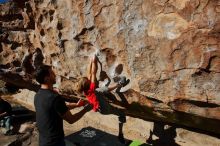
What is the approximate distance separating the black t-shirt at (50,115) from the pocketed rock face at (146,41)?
134 cm

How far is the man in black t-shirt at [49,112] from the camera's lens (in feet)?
10.1

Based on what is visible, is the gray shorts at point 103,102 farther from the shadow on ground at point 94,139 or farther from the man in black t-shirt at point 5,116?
the man in black t-shirt at point 5,116

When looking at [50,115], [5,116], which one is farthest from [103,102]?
[5,116]

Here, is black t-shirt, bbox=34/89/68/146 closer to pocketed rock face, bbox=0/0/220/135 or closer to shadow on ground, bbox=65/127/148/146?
pocketed rock face, bbox=0/0/220/135

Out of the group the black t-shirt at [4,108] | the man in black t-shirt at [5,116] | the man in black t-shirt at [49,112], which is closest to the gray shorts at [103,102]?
the man in black t-shirt at [49,112]

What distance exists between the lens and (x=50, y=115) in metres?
3.11

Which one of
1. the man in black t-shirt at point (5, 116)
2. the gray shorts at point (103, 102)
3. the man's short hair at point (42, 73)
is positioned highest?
the man's short hair at point (42, 73)

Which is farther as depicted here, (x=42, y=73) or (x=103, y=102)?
(x=103, y=102)

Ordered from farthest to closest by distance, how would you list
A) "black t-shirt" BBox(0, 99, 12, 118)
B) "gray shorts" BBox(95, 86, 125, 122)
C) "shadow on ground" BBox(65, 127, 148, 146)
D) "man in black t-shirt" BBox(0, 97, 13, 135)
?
"black t-shirt" BBox(0, 99, 12, 118) < "man in black t-shirt" BBox(0, 97, 13, 135) < "shadow on ground" BBox(65, 127, 148, 146) < "gray shorts" BBox(95, 86, 125, 122)

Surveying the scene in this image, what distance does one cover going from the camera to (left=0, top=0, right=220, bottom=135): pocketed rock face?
3.40 metres

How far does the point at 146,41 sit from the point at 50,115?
5.00 ft

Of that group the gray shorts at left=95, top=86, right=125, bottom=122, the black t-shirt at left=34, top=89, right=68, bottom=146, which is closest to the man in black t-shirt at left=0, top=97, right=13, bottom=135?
the gray shorts at left=95, top=86, right=125, bottom=122

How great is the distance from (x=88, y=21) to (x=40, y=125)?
1.90 m

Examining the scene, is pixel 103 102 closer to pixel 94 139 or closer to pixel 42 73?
pixel 42 73
